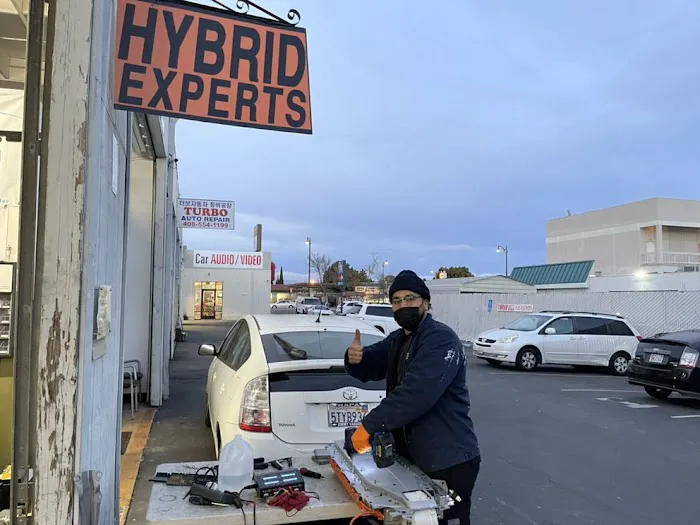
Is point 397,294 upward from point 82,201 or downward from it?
downward

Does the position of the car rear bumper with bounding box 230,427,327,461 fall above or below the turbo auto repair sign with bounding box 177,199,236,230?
below

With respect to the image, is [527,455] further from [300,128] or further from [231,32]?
[231,32]

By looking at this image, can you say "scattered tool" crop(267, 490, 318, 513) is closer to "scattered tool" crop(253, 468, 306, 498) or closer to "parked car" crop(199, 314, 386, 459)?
"scattered tool" crop(253, 468, 306, 498)

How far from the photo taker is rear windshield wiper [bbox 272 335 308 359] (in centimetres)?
457

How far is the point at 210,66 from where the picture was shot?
3043 mm

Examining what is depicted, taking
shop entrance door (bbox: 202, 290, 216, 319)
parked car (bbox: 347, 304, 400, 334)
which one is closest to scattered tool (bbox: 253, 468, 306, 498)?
parked car (bbox: 347, 304, 400, 334)

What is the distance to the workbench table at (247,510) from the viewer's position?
2.38 meters

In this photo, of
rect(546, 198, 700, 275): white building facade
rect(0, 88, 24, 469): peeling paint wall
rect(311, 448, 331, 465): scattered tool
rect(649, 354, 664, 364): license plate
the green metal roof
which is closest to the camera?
rect(311, 448, 331, 465): scattered tool

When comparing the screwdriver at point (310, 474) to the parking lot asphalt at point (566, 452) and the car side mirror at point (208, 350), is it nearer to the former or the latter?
the parking lot asphalt at point (566, 452)

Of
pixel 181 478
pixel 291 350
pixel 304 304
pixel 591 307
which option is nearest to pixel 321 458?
pixel 181 478

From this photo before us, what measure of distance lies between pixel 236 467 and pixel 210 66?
2159 mm

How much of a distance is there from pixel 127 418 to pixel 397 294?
5.97m

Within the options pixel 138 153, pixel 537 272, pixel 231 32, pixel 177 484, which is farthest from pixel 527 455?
pixel 537 272

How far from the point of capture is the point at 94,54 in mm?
2225
